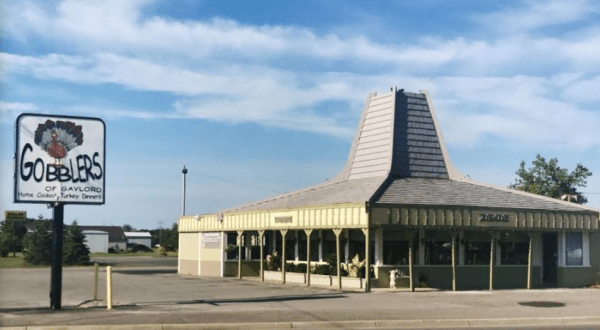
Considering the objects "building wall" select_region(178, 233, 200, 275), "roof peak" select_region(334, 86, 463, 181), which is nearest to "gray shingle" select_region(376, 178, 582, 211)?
"roof peak" select_region(334, 86, 463, 181)

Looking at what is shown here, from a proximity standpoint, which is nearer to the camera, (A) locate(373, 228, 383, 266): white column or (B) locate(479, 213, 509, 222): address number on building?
(A) locate(373, 228, 383, 266): white column

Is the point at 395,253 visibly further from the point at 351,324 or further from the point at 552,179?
the point at 552,179

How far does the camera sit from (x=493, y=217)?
3309 centimetres

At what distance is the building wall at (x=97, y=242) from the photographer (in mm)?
122938

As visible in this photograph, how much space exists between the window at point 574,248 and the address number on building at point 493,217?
4836 millimetres

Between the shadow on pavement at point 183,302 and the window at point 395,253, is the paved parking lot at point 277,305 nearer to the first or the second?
the shadow on pavement at point 183,302

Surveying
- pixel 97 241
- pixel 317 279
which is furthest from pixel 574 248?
pixel 97 241

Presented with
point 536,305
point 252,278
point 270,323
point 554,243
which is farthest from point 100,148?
point 554,243

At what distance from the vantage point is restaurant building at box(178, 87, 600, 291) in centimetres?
3200

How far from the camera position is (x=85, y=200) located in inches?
923

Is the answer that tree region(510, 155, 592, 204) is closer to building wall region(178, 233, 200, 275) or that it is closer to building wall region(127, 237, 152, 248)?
building wall region(178, 233, 200, 275)

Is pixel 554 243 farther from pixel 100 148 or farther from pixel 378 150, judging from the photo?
pixel 100 148

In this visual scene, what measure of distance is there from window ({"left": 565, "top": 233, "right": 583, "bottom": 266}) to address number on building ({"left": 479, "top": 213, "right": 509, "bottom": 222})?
484 cm

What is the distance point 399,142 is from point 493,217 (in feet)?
31.9
